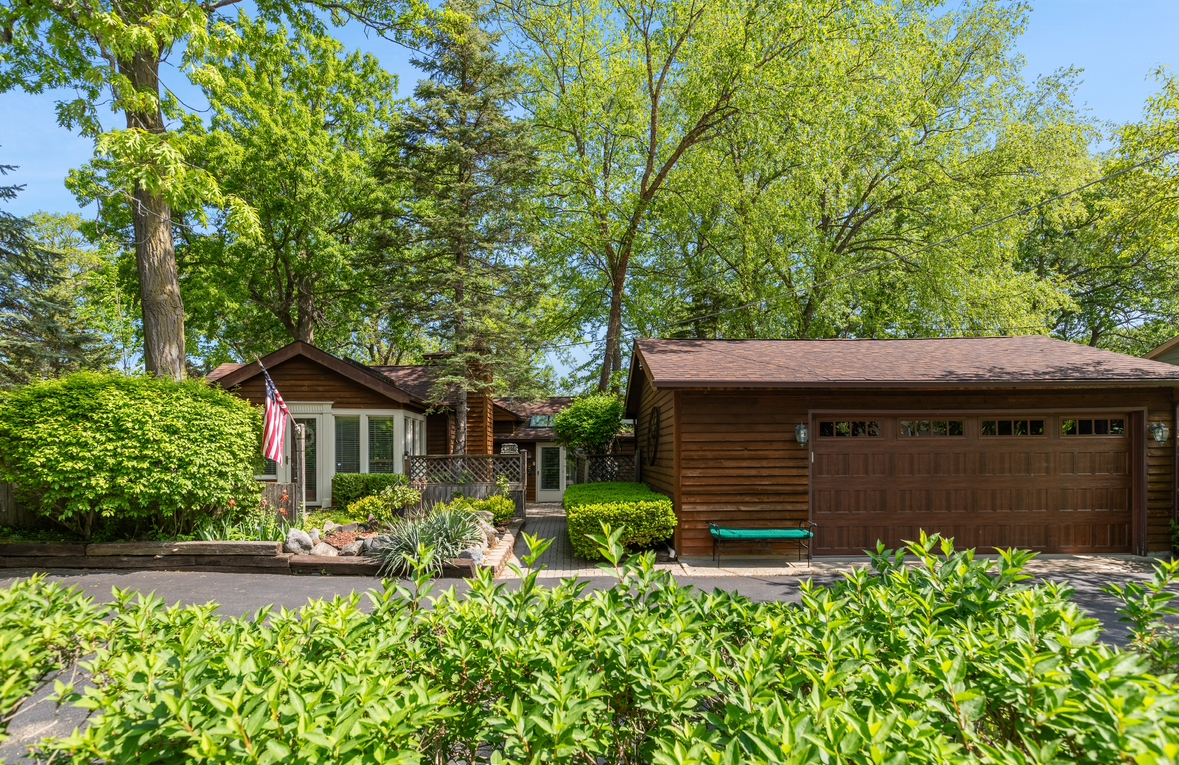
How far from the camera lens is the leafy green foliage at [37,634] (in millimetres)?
1897

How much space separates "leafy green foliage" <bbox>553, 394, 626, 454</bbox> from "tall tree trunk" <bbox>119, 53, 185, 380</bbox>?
8.24m

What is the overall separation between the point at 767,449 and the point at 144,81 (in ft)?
41.7

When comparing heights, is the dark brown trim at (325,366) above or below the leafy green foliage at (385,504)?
above

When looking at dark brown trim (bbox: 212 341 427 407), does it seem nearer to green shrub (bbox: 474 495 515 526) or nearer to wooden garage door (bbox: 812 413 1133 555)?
green shrub (bbox: 474 495 515 526)

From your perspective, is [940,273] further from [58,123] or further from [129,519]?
[58,123]

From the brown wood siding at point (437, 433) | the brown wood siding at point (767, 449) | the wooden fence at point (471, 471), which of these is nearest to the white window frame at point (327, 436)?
the wooden fence at point (471, 471)

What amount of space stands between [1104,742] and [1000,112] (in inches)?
978

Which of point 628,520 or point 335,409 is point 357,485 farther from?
point 628,520

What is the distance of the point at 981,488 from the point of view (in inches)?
392

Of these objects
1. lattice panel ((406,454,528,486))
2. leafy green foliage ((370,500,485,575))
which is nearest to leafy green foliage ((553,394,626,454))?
lattice panel ((406,454,528,486))

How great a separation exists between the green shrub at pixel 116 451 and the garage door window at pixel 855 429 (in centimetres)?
948

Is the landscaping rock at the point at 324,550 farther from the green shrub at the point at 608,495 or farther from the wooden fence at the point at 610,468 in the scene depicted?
the wooden fence at the point at 610,468

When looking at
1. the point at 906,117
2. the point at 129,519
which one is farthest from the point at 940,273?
the point at 129,519

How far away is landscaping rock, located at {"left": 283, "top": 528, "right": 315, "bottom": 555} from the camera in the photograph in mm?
8891
